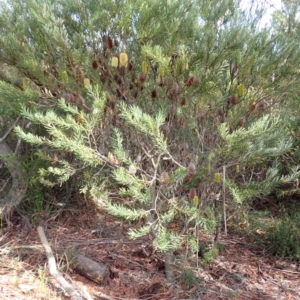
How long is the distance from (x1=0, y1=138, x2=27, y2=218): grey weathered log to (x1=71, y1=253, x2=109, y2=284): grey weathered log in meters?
1.04

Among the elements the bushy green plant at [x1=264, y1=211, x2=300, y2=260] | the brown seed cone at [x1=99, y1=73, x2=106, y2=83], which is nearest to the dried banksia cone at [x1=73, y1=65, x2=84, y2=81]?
the brown seed cone at [x1=99, y1=73, x2=106, y2=83]

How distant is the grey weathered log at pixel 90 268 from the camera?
121 inches

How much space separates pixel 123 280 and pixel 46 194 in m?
1.51

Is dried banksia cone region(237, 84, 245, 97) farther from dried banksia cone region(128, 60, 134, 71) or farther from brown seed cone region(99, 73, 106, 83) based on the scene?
brown seed cone region(99, 73, 106, 83)

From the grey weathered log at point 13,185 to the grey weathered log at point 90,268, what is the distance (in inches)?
40.9

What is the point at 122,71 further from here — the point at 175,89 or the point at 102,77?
the point at 175,89

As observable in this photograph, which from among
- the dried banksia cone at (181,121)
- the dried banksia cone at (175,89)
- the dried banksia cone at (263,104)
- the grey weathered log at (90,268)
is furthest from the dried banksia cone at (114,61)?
the grey weathered log at (90,268)

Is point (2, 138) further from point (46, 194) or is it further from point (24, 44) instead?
point (24, 44)

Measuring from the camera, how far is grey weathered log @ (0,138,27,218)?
388 cm

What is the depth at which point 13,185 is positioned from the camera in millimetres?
3992

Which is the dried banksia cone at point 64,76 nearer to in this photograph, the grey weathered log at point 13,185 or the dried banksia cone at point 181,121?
the dried banksia cone at point 181,121

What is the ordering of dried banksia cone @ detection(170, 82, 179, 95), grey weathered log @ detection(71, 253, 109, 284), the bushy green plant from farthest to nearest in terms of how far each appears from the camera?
1. the bushy green plant
2. grey weathered log @ detection(71, 253, 109, 284)
3. dried banksia cone @ detection(170, 82, 179, 95)

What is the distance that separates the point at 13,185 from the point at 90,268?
1.38 meters

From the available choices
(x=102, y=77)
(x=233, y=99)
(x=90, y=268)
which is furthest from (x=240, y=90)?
(x=90, y=268)
